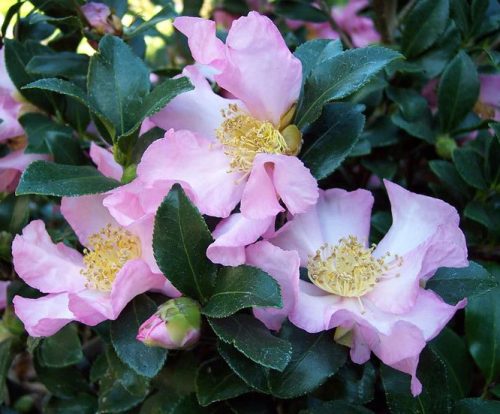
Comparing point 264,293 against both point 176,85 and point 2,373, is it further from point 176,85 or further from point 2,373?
point 2,373

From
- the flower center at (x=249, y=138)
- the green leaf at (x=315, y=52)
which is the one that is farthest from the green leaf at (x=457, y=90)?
the flower center at (x=249, y=138)

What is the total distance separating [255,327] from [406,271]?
0.62 ft

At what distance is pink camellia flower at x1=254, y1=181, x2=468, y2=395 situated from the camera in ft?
2.48

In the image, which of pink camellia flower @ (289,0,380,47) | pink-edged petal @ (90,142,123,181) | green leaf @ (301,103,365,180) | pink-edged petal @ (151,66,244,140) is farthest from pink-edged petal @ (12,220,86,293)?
pink camellia flower @ (289,0,380,47)

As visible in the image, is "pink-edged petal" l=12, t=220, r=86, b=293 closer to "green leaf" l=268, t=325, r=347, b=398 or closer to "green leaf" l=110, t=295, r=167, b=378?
"green leaf" l=110, t=295, r=167, b=378

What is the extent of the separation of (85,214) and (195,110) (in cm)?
20

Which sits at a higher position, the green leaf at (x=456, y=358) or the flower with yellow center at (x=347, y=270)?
the flower with yellow center at (x=347, y=270)

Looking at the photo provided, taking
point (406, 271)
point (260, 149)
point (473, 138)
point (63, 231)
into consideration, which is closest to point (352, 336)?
point (406, 271)

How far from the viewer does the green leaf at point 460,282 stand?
820mm

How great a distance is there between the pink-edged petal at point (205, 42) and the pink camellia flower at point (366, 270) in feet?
0.68

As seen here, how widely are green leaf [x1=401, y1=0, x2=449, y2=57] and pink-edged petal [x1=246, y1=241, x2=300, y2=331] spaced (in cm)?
58

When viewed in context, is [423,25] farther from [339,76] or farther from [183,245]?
[183,245]

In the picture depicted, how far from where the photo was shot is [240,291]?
76 centimetres

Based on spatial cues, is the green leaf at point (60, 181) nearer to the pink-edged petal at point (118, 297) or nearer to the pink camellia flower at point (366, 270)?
the pink-edged petal at point (118, 297)
